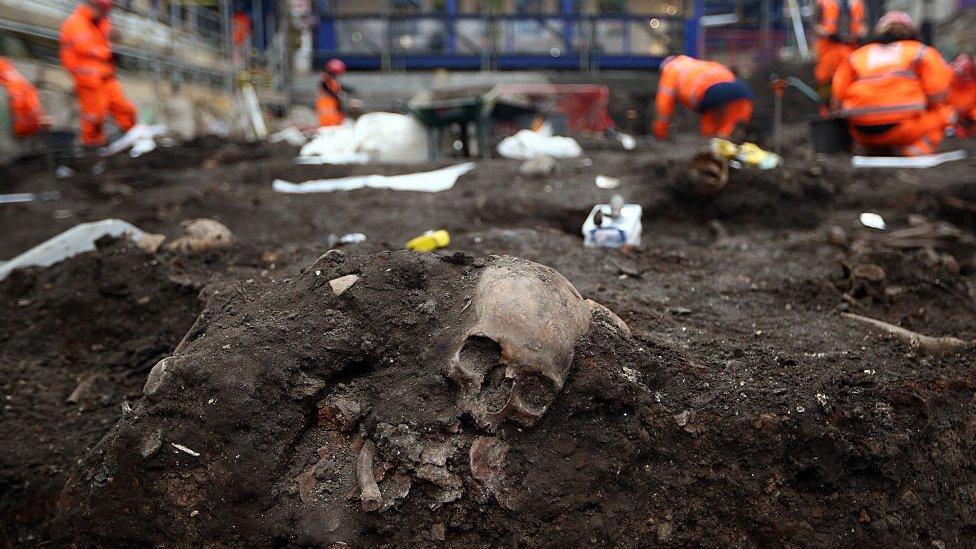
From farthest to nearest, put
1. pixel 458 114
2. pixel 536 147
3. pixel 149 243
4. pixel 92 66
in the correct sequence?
pixel 92 66
pixel 458 114
pixel 536 147
pixel 149 243

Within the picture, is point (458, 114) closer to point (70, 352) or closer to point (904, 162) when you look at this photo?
point (904, 162)

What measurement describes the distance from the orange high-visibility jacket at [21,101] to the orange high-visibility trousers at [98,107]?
1.67ft


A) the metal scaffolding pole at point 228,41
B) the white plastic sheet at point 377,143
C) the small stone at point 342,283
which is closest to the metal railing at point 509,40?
the metal scaffolding pole at point 228,41

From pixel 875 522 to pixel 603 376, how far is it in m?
0.75

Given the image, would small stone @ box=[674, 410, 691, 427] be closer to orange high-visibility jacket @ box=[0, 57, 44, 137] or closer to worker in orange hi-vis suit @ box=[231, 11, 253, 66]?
orange high-visibility jacket @ box=[0, 57, 44, 137]

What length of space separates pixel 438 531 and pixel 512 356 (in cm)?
45

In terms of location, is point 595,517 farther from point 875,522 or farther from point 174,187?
point 174,187

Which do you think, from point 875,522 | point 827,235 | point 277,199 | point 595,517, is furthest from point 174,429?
point 277,199

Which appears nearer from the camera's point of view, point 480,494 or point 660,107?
point 480,494

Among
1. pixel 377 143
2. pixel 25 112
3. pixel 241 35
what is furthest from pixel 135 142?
pixel 241 35

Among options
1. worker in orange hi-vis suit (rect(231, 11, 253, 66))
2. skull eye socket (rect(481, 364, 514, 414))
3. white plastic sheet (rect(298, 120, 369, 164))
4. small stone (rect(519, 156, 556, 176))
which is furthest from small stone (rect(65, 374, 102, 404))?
worker in orange hi-vis suit (rect(231, 11, 253, 66))

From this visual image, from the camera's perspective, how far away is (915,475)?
1.78 metres

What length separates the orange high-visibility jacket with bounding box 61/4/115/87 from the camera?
8812mm

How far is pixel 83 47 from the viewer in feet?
28.9
